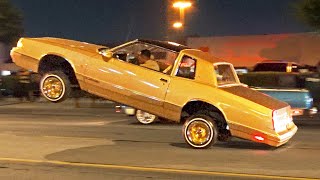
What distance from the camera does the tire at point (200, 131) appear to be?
38.9 feet

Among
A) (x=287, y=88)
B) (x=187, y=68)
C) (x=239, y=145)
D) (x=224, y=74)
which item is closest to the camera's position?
(x=187, y=68)

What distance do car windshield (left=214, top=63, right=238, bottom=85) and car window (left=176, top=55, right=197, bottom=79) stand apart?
0.43 m

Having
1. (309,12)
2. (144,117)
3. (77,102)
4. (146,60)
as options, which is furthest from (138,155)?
(309,12)

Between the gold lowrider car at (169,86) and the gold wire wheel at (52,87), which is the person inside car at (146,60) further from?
the gold wire wheel at (52,87)

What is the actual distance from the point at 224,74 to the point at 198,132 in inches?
51.0

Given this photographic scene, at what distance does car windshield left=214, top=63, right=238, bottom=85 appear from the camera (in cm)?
1201

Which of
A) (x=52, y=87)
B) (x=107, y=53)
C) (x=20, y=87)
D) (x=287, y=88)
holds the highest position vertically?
(x=107, y=53)

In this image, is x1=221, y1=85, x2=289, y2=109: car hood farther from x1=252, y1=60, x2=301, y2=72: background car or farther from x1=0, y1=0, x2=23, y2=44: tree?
x1=0, y1=0, x2=23, y2=44: tree

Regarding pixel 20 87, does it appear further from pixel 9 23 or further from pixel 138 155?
pixel 138 155

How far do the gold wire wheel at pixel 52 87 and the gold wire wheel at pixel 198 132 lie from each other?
2559mm

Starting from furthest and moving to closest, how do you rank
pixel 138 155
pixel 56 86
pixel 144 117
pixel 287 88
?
pixel 287 88, pixel 144 117, pixel 56 86, pixel 138 155

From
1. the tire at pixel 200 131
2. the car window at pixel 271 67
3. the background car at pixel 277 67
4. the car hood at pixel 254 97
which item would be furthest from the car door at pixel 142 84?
the car window at pixel 271 67

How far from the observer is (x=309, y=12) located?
31.0 m

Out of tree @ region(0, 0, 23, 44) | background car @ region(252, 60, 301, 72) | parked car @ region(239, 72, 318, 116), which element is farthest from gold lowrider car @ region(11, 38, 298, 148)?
tree @ region(0, 0, 23, 44)
